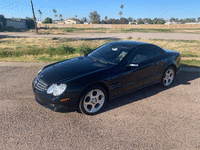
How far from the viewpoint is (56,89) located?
3197 millimetres

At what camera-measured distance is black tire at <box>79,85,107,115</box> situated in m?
3.32

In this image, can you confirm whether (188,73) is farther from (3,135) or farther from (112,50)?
(3,135)

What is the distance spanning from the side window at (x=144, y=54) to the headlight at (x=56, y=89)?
6.07 ft

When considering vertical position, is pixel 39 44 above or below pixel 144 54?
below

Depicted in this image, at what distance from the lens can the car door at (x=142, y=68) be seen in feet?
12.8

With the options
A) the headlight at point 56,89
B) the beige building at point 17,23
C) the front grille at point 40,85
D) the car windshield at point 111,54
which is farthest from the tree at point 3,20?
the headlight at point 56,89

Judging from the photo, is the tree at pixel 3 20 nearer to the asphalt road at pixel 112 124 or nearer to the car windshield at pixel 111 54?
the asphalt road at pixel 112 124

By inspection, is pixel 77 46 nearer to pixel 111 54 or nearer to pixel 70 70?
pixel 111 54

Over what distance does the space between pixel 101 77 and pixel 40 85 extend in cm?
138

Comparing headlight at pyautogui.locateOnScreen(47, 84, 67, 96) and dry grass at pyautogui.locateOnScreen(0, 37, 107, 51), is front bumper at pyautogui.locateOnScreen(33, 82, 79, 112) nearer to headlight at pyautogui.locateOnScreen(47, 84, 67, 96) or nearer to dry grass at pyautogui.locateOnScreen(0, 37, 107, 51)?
headlight at pyautogui.locateOnScreen(47, 84, 67, 96)

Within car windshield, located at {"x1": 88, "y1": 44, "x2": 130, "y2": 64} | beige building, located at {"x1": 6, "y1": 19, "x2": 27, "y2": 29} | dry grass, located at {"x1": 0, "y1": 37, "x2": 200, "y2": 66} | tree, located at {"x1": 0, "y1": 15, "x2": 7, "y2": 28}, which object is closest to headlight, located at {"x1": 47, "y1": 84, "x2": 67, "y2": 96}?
car windshield, located at {"x1": 88, "y1": 44, "x2": 130, "y2": 64}

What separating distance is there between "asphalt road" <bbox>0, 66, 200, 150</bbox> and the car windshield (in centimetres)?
112

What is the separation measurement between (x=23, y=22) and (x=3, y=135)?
224 ft

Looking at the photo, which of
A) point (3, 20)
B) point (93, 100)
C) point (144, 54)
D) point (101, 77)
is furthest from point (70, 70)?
point (3, 20)
